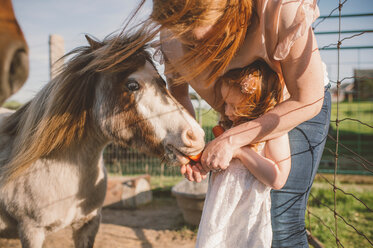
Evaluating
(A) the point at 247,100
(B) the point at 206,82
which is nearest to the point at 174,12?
(B) the point at 206,82

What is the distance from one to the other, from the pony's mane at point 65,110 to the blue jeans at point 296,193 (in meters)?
1.04

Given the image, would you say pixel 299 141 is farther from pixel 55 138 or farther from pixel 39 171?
pixel 39 171

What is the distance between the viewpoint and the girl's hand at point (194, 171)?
1.36 meters

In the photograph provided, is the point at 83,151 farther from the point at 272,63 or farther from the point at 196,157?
the point at 272,63

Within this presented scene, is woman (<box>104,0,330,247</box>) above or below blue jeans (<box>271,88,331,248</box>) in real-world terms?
above

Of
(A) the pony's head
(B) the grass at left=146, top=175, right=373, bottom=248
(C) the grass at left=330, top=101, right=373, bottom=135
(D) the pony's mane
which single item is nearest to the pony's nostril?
(A) the pony's head

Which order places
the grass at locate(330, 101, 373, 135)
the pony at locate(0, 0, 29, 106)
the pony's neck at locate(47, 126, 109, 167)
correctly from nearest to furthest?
the pony at locate(0, 0, 29, 106)
the pony's neck at locate(47, 126, 109, 167)
the grass at locate(330, 101, 373, 135)

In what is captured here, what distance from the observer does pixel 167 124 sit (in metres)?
1.42

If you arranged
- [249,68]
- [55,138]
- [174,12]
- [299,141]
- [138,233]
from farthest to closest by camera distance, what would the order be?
[138,233], [55,138], [299,141], [249,68], [174,12]

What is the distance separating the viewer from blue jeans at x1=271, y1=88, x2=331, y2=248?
4.49 ft

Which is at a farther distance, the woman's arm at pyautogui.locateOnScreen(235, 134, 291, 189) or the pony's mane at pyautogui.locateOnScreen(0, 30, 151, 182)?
the pony's mane at pyautogui.locateOnScreen(0, 30, 151, 182)

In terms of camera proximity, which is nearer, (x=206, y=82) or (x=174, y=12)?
(x=174, y=12)

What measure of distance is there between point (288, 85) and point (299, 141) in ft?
1.32

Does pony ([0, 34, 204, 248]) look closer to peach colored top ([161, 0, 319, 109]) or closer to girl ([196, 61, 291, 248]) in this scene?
girl ([196, 61, 291, 248])
